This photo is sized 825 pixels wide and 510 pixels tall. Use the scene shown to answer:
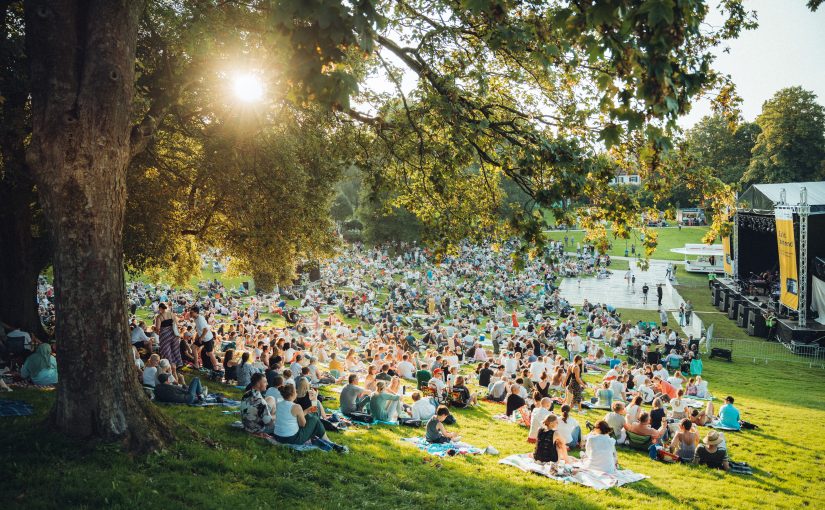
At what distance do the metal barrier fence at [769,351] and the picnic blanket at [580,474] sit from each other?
17.7m

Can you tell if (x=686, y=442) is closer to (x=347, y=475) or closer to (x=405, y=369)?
(x=347, y=475)

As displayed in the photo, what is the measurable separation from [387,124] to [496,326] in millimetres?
20492

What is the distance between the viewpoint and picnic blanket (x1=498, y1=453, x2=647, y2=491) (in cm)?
877

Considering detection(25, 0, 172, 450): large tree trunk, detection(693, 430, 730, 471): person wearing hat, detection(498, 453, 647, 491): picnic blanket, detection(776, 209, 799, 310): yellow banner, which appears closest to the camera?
detection(25, 0, 172, 450): large tree trunk

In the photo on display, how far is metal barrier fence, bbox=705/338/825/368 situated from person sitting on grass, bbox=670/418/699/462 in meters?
15.3

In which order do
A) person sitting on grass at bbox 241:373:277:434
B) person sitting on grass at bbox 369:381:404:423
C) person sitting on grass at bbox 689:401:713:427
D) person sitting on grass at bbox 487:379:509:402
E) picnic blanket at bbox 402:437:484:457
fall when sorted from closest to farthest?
person sitting on grass at bbox 241:373:277:434 → picnic blanket at bbox 402:437:484:457 → person sitting on grass at bbox 369:381:404:423 → person sitting on grass at bbox 689:401:713:427 → person sitting on grass at bbox 487:379:509:402

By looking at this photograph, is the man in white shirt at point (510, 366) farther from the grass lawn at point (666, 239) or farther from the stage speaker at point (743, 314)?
the grass lawn at point (666, 239)

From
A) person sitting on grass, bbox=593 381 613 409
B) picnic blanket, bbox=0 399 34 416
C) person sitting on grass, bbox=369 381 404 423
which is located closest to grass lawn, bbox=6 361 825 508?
picnic blanket, bbox=0 399 34 416

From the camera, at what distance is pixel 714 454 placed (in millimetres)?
10461

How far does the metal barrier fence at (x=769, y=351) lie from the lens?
75.8 ft

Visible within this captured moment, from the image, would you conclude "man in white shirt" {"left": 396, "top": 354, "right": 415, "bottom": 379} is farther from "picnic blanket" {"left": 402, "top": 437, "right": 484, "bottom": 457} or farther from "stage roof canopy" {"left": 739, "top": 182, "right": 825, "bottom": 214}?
"stage roof canopy" {"left": 739, "top": 182, "right": 825, "bottom": 214}

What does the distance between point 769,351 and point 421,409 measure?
20.2m

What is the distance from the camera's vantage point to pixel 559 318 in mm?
34000

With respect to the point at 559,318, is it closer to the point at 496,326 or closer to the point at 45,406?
the point at 496,326
